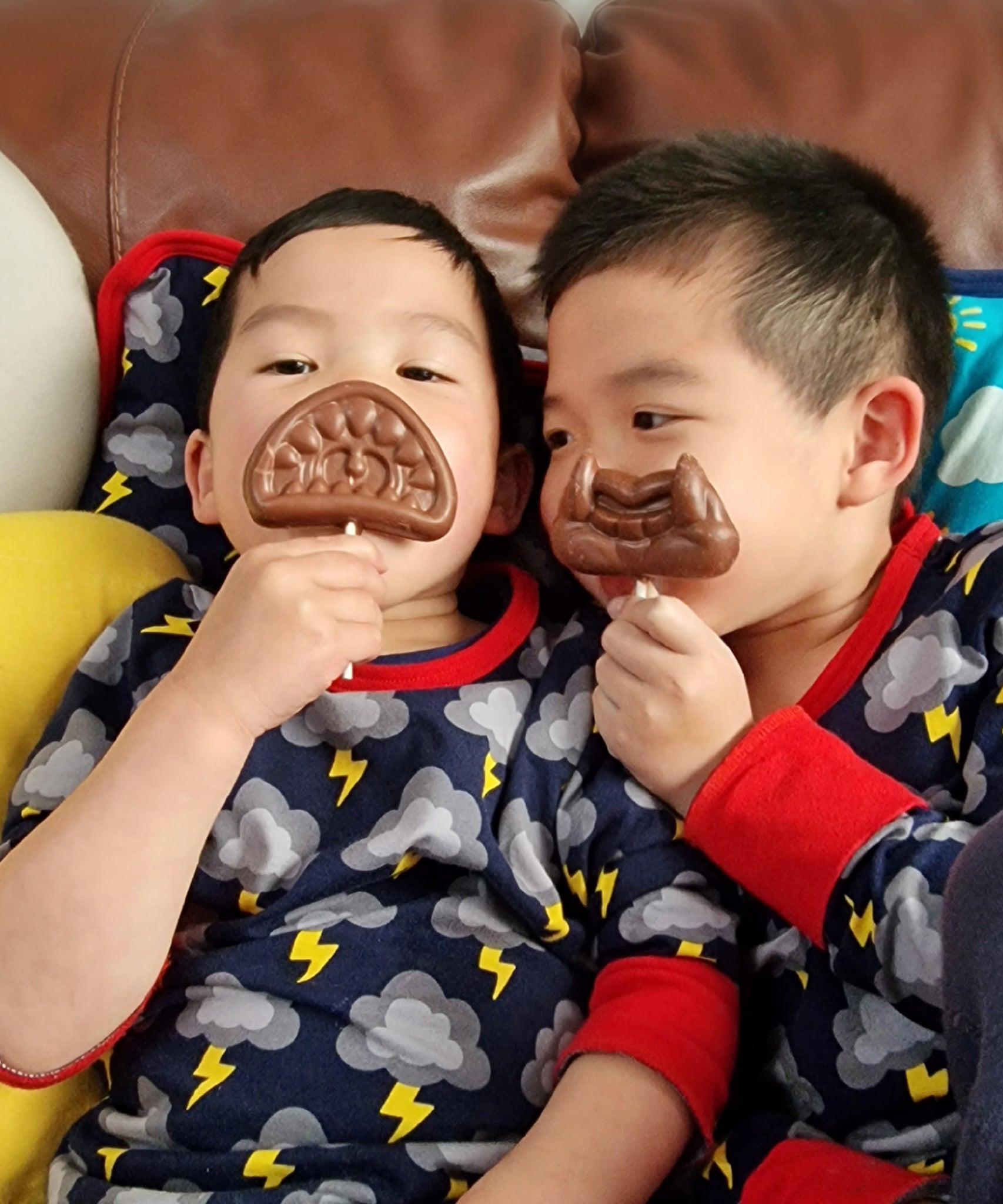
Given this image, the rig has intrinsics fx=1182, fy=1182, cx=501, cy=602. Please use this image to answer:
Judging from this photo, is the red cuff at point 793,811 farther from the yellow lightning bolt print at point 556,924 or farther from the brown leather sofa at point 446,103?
the brown leather sofa at point 446,103

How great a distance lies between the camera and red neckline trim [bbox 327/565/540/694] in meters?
1.08

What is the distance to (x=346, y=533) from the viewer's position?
3.18 ft

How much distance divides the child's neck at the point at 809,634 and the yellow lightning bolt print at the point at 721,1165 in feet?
1.26

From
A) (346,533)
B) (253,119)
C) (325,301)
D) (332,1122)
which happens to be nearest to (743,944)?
(332,1122)

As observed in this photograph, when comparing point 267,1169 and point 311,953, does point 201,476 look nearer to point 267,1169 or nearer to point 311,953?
point 311,953

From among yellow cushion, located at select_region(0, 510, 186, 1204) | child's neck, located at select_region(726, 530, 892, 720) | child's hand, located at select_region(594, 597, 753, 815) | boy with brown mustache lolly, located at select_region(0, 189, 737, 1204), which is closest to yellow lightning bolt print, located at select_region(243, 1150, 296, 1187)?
boy with brown mustache lolly, located at select_region(0, 189, 737, 1204)

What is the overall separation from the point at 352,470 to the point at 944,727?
1.73 feet

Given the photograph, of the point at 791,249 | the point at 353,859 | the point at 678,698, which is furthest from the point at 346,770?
the point at 791,249

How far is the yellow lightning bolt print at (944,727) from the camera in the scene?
965 mm

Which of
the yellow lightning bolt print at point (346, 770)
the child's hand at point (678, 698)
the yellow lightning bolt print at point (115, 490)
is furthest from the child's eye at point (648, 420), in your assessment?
the yellow lightning bolt print at point (115, 490)

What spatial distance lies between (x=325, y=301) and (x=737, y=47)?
82 cm

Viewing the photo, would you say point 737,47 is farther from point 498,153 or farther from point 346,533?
point 346,533

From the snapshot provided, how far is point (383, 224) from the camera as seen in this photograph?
1184mm

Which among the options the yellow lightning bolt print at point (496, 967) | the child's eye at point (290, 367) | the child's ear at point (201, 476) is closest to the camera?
the yellow lightning bolt print at point (496, 967)
